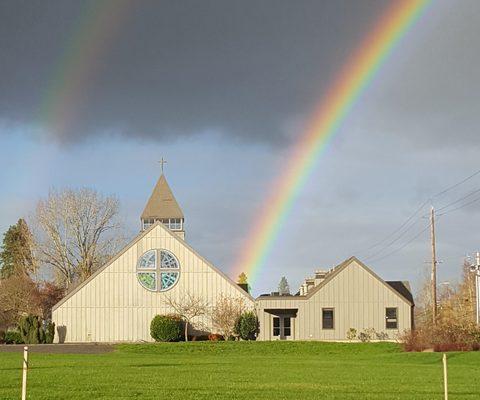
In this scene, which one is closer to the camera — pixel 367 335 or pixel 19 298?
pixel 367 335

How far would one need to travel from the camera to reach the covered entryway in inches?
2559

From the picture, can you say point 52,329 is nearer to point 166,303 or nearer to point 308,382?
point 166,303

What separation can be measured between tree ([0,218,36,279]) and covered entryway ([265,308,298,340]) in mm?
32392

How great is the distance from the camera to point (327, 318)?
63.2m

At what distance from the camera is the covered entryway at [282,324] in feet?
213

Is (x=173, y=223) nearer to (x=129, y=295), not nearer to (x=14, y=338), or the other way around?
(x=129, y=295)

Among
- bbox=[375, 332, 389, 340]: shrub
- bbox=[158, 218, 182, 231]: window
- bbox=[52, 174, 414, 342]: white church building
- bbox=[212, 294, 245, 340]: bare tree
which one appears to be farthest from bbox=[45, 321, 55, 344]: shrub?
bbox=[375, 332, 389, 340]: shrub

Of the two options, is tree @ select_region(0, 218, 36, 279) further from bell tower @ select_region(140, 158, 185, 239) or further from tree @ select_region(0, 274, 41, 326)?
bell tower @ select_region(140, 158, 185, 239)

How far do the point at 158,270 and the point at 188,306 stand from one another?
13.0ft

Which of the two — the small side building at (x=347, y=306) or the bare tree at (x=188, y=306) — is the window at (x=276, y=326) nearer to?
the small side building at (x=347, y=306)

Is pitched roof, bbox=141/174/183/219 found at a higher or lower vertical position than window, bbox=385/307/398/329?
higher

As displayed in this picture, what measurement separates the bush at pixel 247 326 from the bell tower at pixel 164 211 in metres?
14.5

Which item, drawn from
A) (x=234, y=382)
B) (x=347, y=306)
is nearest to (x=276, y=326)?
(x=347, y=306)

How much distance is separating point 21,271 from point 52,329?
2803 centimetres
